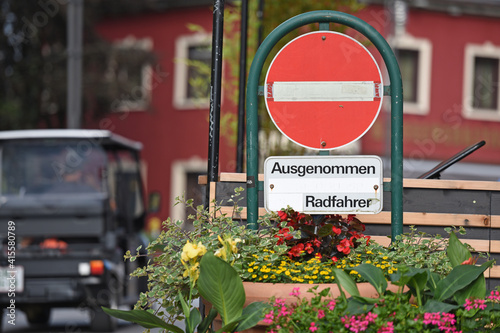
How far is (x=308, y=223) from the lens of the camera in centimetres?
426

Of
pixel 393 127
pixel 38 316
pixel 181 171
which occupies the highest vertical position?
pixel 393 127

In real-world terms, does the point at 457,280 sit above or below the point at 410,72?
below

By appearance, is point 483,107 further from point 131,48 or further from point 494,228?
point 494,228

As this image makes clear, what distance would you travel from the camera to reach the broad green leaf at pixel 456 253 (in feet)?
12.6

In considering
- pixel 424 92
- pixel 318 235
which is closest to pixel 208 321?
pixel 318 235

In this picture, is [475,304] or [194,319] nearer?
[475,304]

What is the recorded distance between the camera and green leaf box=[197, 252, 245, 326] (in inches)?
143

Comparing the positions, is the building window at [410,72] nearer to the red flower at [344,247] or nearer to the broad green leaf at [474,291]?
the red flower at [344,247]

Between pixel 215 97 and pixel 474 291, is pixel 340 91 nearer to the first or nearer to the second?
pixel 215 97

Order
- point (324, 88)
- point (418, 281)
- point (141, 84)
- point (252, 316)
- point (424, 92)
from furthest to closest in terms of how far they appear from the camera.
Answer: point (424, 92)
point (141, 84)
point (324, 88)
point (252, 316)
point (418, 281)

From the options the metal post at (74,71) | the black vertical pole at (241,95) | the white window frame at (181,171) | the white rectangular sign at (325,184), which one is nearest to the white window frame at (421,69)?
the white window frame at (181,171)

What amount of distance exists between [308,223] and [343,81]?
0.69m

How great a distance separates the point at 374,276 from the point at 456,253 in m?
0.43

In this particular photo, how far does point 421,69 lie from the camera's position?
27094mm
